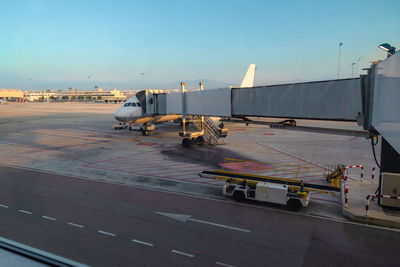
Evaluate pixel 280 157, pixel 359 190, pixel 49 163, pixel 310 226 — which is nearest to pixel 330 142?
pixel 280 157

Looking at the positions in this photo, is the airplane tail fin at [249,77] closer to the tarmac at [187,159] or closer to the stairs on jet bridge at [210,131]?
the tarmac at [187,159]

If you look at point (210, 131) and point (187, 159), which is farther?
point (210, 131)

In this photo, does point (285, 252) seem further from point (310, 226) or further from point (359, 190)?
point (359, 190)

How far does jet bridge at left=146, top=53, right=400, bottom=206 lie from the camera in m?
8.97

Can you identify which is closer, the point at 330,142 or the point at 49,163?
the point at 49,163

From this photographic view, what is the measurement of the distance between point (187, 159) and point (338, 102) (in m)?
14.9

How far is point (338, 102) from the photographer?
15.6m

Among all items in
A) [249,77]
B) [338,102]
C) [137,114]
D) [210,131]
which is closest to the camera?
[338,102]

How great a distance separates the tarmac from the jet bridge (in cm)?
369

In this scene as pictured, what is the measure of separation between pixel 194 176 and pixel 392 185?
12562 millimetres

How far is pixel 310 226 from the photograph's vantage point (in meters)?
13.3

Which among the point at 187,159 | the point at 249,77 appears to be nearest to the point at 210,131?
the point at 187,159

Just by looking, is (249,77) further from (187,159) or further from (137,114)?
(187,159)

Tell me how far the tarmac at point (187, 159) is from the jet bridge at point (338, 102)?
12.1 ft
